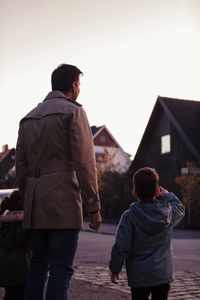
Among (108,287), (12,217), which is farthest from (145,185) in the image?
(108,287)

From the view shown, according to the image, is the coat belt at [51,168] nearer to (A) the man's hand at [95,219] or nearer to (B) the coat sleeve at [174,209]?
(A) the man's hand at [95,219]

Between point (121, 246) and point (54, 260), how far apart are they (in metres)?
0.47

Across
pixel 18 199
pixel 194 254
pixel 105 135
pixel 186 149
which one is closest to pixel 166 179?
pixel 186 149

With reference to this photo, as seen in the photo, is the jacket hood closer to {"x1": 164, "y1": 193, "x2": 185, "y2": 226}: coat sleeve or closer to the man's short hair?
{"x1": 164, "y1": 193, "x2": 185, "y2": 226}: coat sleeve

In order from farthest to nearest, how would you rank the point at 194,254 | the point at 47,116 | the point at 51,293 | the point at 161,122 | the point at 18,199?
the point at 161,122
the point at 194,254
the point at 18,199
the point at 47,116
the point at 51,293

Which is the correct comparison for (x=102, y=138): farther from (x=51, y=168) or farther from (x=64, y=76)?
(x=51, y=168)

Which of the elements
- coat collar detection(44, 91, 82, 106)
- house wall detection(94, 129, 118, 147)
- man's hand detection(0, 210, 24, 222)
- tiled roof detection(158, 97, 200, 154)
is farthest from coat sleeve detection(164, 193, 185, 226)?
house wall detection(94, 129, 118, 147)

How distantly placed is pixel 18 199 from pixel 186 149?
87.6 ft

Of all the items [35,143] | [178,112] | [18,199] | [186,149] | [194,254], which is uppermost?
[178,112]

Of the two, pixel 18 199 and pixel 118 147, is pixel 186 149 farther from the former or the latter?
pixel 118 147

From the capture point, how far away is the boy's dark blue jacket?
3.83 meters

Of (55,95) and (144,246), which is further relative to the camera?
(55,95)

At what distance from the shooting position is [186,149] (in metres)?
30.9

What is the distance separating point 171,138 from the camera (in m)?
32.3
